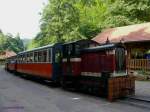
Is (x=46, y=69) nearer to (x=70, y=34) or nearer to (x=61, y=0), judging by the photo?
(x=70, y=34)

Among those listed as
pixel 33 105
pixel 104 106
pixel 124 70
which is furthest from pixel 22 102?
pixel 124 70

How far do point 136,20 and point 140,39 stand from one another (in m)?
17.4

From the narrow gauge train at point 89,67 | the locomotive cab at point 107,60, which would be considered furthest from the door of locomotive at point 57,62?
the locomotive cab at point 107,60

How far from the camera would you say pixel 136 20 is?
46.4 meters

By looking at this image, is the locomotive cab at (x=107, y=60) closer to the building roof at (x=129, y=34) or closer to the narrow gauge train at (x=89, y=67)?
the narrow gauge train at (x=89, y=67)

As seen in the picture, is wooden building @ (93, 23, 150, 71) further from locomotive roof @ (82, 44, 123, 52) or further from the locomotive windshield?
the locomotive windshield

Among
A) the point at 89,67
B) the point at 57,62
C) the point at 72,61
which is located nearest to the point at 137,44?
the point at 57,62

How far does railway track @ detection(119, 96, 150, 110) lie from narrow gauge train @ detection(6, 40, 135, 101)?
66cm

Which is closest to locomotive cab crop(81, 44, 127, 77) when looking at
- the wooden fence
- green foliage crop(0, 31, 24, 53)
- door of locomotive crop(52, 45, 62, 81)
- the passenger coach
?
door of locomotive crop(52, 45, 62, 81)

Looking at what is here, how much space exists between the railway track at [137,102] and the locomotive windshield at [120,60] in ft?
5.40

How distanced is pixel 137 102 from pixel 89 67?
181 inches

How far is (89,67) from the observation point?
19.2 m

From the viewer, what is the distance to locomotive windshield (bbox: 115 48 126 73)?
17500 millimetres

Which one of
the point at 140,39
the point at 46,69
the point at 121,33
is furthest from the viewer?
the point at 121,33
